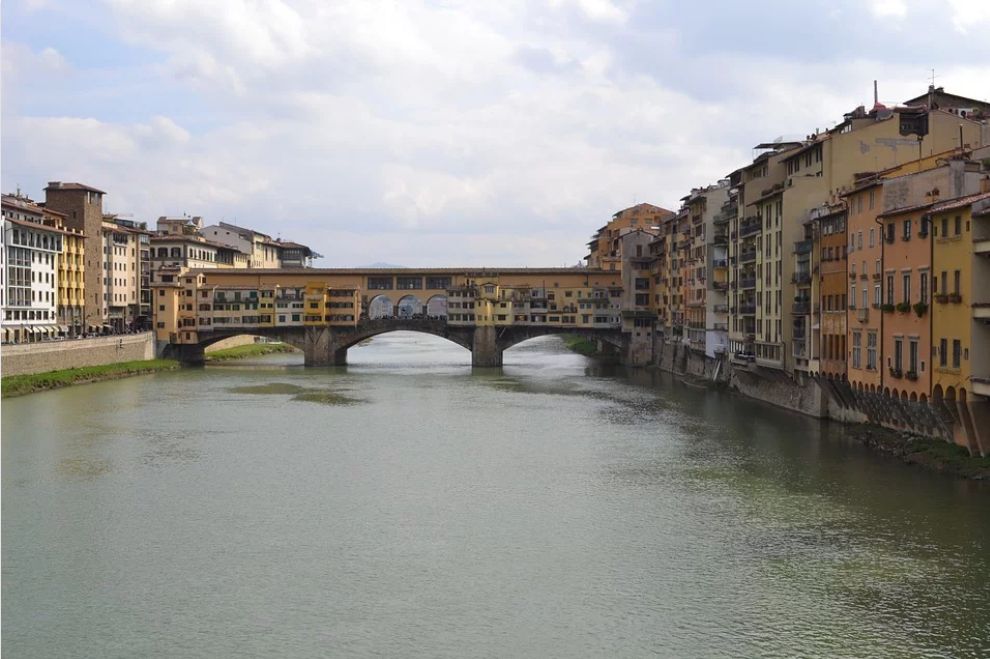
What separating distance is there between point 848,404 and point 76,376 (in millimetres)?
31011

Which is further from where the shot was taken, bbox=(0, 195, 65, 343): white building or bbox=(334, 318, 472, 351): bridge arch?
bbox=(334, 318, 472, 351): bridge arch

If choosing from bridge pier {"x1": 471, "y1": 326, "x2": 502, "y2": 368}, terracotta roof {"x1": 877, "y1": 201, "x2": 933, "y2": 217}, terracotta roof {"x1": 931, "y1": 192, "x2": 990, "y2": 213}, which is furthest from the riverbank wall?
bridge pier {"x1": 471, "y1": 326, "x2": 502, "y2": 368}

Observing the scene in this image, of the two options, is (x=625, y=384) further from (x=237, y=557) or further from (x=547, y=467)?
(x=237, y=557)

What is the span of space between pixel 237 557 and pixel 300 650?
4.39 meters

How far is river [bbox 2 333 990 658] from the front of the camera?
1470 centimetres

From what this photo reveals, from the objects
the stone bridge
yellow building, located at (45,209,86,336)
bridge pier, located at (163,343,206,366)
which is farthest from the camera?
the stone bridge

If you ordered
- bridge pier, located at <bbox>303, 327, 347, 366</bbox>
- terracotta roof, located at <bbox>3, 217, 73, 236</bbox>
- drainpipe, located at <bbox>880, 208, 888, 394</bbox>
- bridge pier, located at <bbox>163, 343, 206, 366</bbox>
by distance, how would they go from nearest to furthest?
drainpipe, located at <bbox>880, 208, 888, 394</bbox>
terracotta roof, located at <bbox>3, 217, 73, 236</bbox>
bridge pier, located at <bbox>163, 343, 206, 366</bbox>
bridge pier, located at <bbox>303, 327, 347, 366</bbox>

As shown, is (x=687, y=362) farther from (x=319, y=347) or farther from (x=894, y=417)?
(x=894, y=417)

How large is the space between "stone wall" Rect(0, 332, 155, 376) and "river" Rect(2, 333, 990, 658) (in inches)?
356

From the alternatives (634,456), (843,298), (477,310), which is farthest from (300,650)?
(477,310)

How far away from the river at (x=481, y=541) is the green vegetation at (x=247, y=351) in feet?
96.9

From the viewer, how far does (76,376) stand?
151ft

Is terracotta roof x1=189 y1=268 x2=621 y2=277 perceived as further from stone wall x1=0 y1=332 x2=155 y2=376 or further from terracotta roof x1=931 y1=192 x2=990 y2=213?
terracotta roof x1=931 y1=192 x2=990 y2=213

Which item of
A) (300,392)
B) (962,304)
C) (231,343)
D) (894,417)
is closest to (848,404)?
(894,417)
